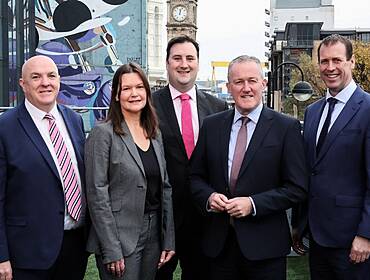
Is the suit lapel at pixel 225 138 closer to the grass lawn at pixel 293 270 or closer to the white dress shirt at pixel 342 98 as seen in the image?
the white dress shirt at pixel 342 98

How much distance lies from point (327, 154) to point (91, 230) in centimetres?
174

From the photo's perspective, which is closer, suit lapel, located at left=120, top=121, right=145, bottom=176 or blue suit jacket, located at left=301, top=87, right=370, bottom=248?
blue suit jacket, located at left=301, top=87, right=370, bottom=248

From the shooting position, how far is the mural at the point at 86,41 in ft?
100

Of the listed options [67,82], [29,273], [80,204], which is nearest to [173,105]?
[80,204]

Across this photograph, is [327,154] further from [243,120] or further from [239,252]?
[239,252]

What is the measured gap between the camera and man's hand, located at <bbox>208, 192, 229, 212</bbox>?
3969 millimetres

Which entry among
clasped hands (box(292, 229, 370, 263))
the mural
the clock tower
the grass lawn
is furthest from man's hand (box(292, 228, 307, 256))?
the clock tower

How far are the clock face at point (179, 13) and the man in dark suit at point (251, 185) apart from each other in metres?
100

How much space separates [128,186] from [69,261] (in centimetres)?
75

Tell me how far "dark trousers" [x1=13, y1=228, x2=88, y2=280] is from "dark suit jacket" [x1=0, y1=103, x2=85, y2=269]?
0.35 ft

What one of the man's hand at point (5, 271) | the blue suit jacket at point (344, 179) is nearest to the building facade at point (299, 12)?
the blue suit jacket at point (344, 179)

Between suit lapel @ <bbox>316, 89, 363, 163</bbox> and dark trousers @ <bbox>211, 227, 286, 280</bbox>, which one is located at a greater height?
suit lapel @ <bbox>316, 89, 363, 163</bbox>

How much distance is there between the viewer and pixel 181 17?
103 metres

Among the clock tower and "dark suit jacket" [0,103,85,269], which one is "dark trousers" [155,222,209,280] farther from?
the clock tower
